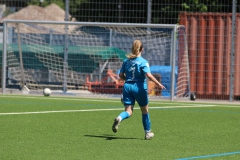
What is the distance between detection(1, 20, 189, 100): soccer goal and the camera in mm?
23203

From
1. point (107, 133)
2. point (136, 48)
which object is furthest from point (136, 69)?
point (107, 133)

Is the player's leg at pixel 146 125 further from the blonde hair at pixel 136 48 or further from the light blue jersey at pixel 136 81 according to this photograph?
the blonde hair at pixel 136 48

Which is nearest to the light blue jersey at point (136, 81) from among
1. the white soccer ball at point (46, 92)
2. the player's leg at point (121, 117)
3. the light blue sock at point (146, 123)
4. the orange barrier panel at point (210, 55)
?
the player's leg at point (121, 117)

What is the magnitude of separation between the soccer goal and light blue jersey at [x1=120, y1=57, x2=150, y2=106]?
1093 centimetres

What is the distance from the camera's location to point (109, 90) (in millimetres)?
23375

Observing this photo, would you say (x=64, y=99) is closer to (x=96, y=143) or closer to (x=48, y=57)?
(x=48, y=57)

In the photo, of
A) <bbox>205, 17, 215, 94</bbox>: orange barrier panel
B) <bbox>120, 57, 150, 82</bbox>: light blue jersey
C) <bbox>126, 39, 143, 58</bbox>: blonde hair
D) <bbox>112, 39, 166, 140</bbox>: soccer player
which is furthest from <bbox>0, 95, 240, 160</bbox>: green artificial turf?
<bbox>205, 17, 215, 94</bbox>: orange barrier panel

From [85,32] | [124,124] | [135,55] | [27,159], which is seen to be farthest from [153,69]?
[27,159]

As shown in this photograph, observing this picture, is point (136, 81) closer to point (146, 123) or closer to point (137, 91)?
point (137, 91)

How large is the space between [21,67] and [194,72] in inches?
231

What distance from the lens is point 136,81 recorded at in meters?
11.6

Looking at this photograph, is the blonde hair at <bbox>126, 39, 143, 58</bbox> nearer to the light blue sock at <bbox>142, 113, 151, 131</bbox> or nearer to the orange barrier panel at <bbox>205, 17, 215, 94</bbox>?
the light blue sock at <bbox>142, 113, 151, 131</bbox>

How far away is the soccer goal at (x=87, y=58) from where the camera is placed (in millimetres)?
23203

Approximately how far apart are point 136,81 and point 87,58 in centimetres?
1255
